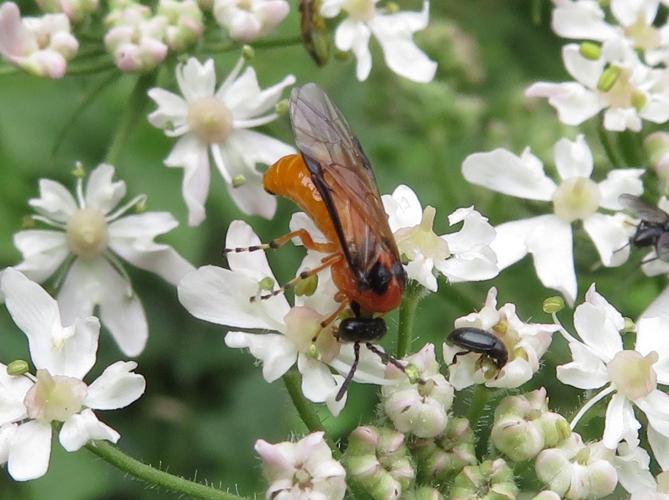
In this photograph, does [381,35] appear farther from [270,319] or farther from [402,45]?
[270,319]

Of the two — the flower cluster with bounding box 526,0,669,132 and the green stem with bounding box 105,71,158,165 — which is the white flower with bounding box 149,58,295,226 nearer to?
the green stem with bounding box 105,71,158,165

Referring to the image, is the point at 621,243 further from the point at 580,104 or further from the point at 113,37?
the point at 113,37

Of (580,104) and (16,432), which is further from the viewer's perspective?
(580,104)

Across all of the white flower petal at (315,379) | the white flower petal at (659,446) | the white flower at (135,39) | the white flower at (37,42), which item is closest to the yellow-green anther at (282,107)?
the white flower at (135,39)

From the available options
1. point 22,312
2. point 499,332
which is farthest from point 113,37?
point 499,332

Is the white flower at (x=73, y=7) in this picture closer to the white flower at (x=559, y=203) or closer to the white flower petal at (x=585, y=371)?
the white flower at (x=559, y=203)

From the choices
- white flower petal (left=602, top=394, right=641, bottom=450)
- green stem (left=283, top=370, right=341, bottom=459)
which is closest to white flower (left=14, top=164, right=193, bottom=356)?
green stem (left=283, top=370, right=341, bottom=459)
